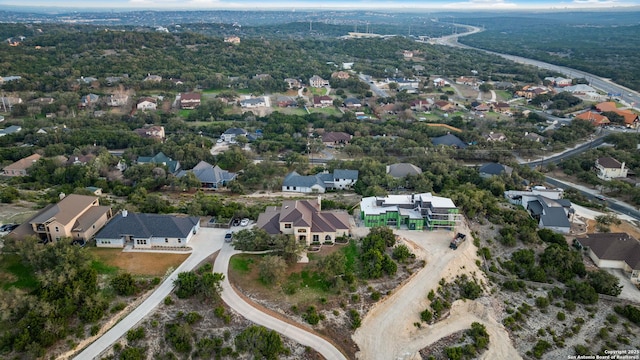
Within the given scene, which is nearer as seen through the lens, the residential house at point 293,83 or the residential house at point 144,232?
the residential house at point 144,232

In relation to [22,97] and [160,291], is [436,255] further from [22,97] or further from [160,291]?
[22,97]

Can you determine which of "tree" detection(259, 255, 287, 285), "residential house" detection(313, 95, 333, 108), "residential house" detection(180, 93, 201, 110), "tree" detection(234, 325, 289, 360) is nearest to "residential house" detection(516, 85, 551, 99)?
"residential house" detection(313, 95, 333, 108)

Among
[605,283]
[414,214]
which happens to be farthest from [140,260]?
[605,283]

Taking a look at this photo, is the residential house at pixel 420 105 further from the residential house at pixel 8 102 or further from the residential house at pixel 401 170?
the residential house at pixel 8 102

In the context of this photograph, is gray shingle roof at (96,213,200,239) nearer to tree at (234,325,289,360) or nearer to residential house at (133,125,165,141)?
tree at (234,325,289,360)

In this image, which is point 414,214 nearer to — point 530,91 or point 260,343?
point 260,343

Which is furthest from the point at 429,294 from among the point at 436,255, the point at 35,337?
the point at 35,337

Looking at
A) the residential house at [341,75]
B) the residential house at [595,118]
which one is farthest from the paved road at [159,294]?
the residential house at [341,75]
